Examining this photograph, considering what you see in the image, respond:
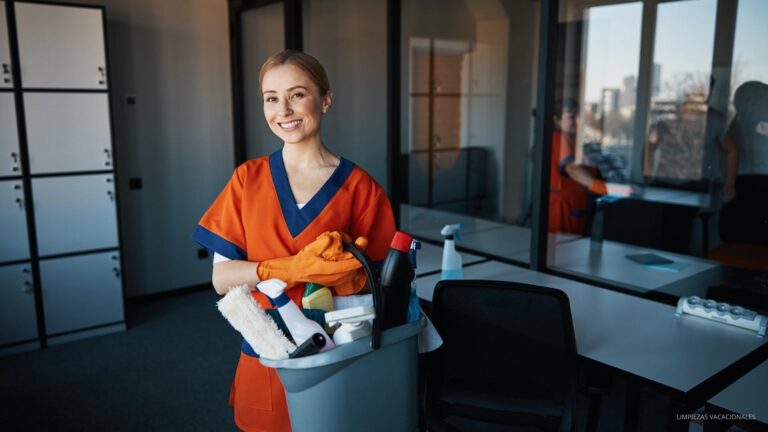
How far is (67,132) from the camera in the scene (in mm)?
3713

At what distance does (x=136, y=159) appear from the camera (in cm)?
448

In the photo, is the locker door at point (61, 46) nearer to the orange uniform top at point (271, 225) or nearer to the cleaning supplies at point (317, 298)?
the orange uniform top at point (271, 225)

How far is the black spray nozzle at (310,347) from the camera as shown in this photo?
1.16m

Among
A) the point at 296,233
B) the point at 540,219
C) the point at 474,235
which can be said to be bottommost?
the point at 474,235

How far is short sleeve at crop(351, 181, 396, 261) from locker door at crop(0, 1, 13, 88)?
299 centimetres

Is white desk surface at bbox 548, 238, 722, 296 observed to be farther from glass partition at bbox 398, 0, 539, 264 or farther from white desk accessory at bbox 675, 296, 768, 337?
glass partition at bbox 398, 0, 539, 264

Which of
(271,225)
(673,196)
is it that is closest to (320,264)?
(271,225)

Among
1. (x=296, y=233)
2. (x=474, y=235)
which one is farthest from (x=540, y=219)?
(x=296, y=233)

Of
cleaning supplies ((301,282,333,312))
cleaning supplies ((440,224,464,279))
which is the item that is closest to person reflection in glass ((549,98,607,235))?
cleaning supplies ((440,224,464,279))

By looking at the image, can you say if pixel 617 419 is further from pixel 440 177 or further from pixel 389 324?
pixel 440 177

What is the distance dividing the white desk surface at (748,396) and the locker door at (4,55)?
3.78m

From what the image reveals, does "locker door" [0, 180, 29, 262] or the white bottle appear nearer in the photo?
the white bottle

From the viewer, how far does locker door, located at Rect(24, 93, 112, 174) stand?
3617 mm

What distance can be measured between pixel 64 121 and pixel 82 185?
1.31 ft
